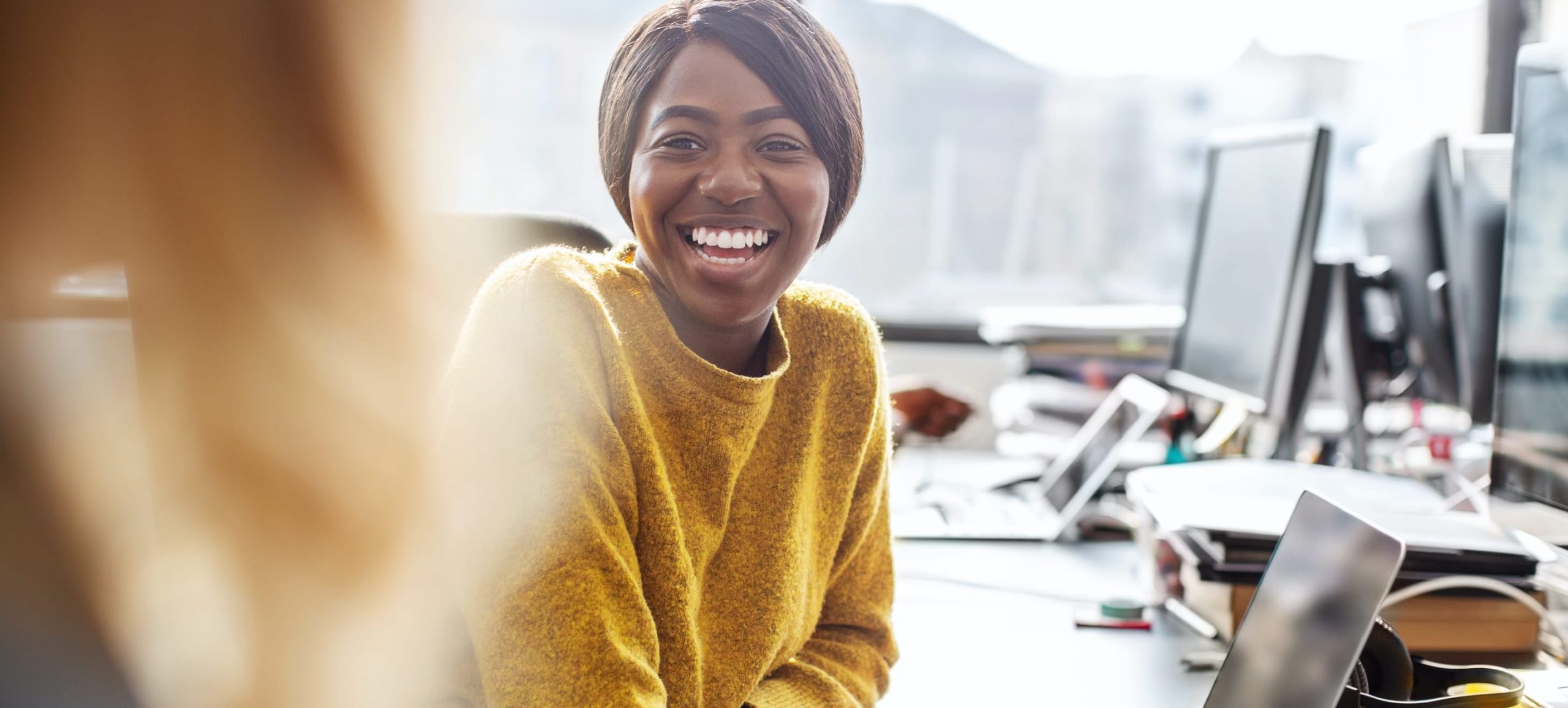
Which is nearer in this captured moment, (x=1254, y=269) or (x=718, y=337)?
(x=718, y=337)

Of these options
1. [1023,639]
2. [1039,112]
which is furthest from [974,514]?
[1039,112]

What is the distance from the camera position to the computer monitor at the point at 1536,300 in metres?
0.93

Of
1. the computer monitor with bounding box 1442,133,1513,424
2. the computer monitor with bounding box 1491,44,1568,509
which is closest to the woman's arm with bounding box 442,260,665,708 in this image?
the computer monitor with bounding box 1491,44,1568,509

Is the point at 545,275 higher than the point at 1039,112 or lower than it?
lower

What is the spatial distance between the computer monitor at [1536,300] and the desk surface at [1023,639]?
0.33 metres

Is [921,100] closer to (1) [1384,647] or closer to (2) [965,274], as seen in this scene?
(2) [965,274]

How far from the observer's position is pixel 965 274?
2996mm

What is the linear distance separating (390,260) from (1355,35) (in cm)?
294

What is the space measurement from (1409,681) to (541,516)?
2.01ft

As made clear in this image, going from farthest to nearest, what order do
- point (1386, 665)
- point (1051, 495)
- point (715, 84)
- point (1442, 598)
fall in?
point (1051, 495), point (1442, 598), point (1386, 665), point (715, 84)

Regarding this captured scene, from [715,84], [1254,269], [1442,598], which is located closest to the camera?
[715,84]

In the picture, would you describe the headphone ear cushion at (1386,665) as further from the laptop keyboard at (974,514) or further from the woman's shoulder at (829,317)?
the laptop keyboard at (974,514)

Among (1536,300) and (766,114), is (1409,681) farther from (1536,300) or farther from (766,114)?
(766,114)

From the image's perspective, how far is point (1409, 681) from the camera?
2.56 feet
